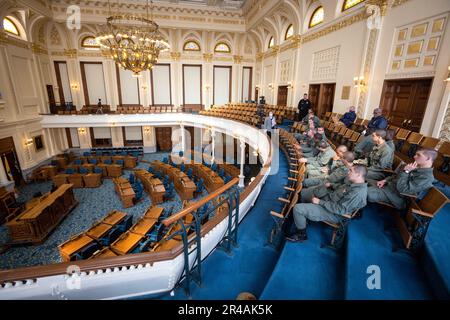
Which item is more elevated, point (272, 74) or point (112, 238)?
point (272, 74)

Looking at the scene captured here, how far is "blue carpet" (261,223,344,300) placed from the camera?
2365 millimetres

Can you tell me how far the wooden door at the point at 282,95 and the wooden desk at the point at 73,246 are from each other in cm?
1208

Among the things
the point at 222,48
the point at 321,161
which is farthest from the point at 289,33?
the point at 321,161

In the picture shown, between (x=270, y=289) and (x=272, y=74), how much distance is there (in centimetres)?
1510

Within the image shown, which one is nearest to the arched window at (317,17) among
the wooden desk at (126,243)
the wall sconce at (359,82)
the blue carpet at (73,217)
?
the wall sconce at (359,82)

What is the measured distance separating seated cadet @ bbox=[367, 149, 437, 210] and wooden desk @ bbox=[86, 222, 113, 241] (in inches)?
245

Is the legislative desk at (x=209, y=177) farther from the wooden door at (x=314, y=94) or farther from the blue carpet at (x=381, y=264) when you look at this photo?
the blue carpet at (x=381, y=264)

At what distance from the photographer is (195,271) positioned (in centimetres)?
282

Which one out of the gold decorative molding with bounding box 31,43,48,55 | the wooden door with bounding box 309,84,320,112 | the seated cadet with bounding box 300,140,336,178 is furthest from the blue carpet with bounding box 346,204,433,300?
the gold decorative molding with bounding box 31,43,48,55

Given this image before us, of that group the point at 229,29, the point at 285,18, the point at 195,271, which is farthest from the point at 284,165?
the point at 229,29

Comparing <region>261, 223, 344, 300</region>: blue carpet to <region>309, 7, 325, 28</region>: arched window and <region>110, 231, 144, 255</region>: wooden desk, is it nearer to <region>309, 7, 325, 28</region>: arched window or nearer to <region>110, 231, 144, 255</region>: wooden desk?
<region>110, 231, 144, 255</region>: wooden desk


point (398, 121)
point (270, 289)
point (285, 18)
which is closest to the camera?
point (270, 289)

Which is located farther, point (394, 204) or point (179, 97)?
point (179, 97)

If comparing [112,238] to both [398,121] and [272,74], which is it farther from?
[272,74]
